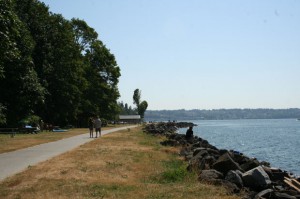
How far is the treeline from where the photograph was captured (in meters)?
37.0

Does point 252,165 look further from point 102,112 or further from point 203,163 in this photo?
point 102,112

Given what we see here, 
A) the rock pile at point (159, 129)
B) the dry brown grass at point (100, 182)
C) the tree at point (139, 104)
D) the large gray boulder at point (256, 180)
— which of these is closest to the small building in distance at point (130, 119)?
the tree at point (139, 104)

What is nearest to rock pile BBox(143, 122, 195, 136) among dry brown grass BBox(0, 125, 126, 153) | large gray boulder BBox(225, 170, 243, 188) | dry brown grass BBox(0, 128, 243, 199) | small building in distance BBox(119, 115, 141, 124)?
dry brown grass BBox(0, 125, 126, 153)

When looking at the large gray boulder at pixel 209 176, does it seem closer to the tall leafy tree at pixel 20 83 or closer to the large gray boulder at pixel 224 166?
the large gray boulder at pixel 224 166

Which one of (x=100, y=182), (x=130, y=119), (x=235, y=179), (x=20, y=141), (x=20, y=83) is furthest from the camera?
(x=130, y=119)

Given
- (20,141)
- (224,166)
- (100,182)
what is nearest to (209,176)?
(224,166)

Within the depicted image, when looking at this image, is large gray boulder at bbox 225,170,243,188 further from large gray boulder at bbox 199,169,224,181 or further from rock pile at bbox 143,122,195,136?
rock pile at bbox 143,122,195,136

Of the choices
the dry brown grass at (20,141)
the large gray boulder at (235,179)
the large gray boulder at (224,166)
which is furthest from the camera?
the dry brown grass at (20,141)

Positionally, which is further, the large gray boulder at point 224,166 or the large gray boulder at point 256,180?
the large gray boulder at point 224,166

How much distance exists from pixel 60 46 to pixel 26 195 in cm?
4732

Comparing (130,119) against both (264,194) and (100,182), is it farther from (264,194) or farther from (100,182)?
(264,194)

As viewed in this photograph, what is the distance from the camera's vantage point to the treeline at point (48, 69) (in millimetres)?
37031

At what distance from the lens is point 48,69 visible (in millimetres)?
52469

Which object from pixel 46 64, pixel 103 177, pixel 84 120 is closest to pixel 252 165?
pixel 103 177
